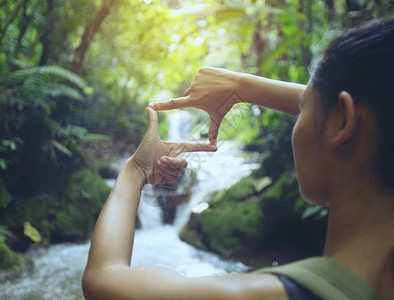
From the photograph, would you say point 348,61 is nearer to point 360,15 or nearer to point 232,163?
point 360,15

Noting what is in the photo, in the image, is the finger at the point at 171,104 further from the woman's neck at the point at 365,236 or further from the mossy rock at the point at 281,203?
the mossy rock at the point at 281,203

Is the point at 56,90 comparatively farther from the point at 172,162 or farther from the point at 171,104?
the point at 172,162

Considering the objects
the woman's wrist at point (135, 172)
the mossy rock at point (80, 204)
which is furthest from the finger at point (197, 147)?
the mossy rock at point (80, 204)

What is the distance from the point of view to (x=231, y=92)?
0.87 m

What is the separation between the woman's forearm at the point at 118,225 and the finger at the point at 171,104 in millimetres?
174

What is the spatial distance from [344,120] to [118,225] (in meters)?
0.47

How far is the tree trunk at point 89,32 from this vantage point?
308cm

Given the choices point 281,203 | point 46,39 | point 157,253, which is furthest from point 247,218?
point 46,39

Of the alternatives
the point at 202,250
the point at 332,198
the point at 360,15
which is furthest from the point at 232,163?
the point at 332,198

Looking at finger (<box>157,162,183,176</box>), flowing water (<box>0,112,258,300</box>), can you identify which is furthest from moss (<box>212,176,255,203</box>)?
finger (<box>157,162,183,176</box>)

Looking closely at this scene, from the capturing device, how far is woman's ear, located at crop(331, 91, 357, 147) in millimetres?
517

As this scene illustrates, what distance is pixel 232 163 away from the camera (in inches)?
155

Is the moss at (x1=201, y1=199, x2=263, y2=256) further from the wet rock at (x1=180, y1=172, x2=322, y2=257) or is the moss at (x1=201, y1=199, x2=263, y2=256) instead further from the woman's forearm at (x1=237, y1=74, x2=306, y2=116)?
the woman's forearm at (x1=237, y1=74, x2=306, y2=116)

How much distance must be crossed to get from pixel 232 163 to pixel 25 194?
242 cm
